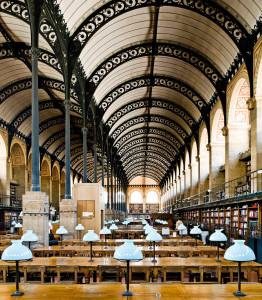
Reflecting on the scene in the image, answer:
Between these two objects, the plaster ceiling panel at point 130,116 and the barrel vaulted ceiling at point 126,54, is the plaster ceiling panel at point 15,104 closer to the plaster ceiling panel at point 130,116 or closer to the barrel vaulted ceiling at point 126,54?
the barrel vaulted ceiling at point 126,54

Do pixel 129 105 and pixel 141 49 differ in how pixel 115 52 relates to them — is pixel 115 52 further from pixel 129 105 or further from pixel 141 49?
pixel 129 105

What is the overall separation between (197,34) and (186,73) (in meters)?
5.22

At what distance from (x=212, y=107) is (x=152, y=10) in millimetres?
8349

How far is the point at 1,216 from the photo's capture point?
25469 millimetres

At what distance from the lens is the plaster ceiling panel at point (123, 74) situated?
2227 cm

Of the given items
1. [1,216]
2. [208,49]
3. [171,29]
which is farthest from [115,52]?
[1,216]

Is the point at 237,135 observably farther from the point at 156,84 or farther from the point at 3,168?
the point at 3,168

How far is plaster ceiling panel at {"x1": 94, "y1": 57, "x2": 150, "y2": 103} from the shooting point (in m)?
22.3

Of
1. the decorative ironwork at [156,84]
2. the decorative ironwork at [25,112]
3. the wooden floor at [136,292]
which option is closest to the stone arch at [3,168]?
the decorative ironwork at [25,112]

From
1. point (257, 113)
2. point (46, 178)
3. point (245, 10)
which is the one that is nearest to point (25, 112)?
point (46, 178)

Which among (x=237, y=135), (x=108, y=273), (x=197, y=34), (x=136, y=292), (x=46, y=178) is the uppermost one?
(x=197, y=34)

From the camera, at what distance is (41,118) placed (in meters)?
30.7

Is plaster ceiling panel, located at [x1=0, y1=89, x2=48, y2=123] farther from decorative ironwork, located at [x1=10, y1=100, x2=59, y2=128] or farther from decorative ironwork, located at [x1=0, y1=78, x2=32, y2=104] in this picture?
decorative ironwork, located at [x1=0, y1=78, x2=32, y2=104]

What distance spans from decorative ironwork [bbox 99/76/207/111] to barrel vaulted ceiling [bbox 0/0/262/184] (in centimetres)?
7
